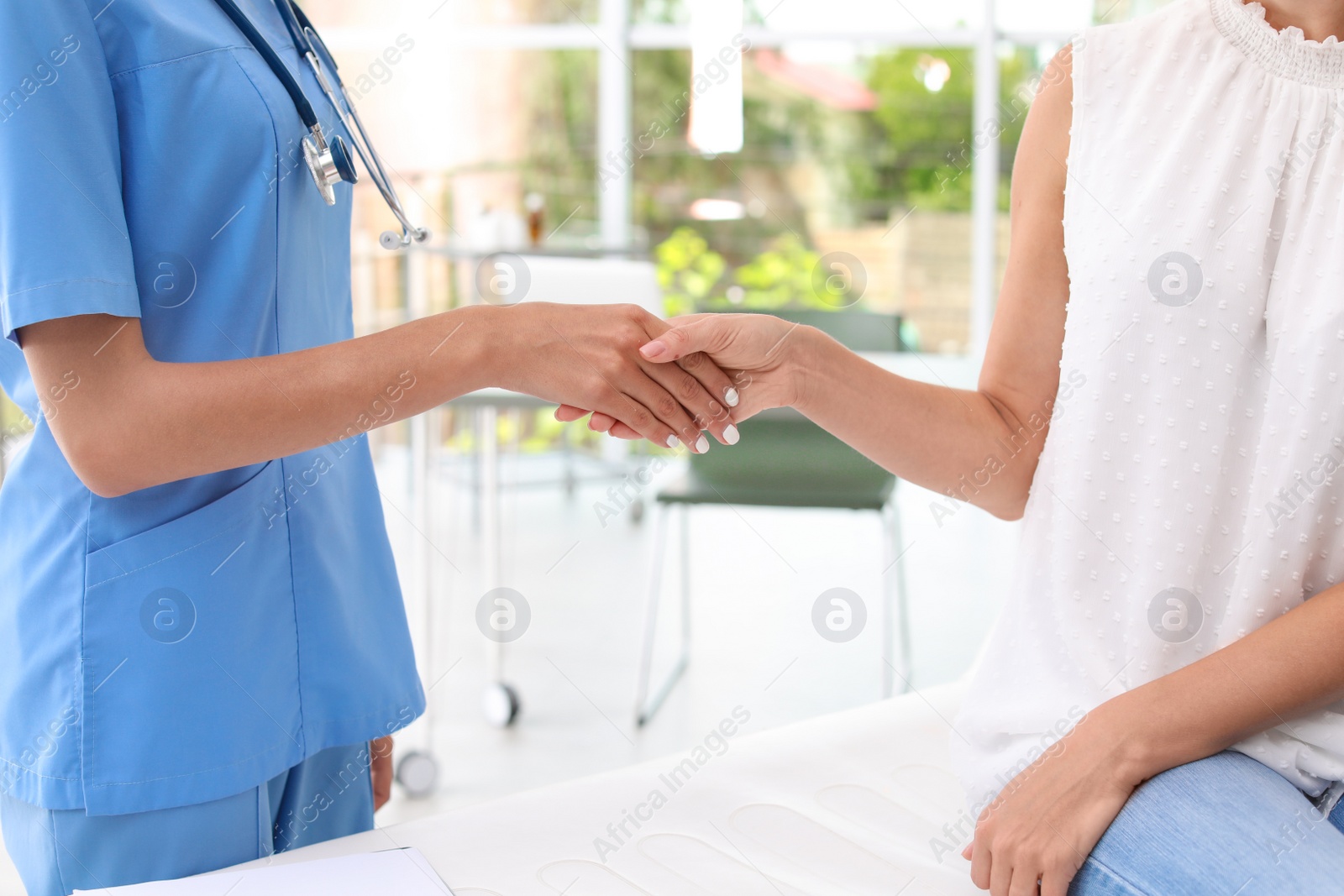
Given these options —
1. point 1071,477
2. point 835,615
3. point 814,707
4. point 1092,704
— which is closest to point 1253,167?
point 1071,477

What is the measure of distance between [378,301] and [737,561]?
7.58 feet

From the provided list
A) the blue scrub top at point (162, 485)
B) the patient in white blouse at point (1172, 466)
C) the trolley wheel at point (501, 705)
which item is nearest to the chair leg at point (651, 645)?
the trolley wheel at point (501, 705)

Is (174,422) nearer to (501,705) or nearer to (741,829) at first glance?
(741,829)

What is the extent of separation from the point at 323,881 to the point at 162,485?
1.17 feet

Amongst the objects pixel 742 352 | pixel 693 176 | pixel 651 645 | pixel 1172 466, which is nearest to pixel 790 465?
pixel 651 645

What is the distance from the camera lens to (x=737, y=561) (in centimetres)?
409

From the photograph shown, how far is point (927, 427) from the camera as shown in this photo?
1089 mm

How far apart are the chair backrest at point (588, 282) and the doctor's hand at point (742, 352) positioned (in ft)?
4.31

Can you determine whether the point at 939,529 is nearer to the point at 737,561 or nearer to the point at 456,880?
the point at 737,561

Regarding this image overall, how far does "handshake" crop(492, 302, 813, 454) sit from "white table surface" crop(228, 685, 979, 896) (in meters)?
0.38

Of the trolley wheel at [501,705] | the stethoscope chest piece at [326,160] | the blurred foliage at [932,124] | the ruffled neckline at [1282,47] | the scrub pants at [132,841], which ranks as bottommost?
the trolley wheel at [501,705]

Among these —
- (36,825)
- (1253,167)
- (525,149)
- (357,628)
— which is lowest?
(36,825)

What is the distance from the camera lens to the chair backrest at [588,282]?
250cm

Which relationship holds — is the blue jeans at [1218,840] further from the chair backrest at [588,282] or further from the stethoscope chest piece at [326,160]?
the chair backrest at [588,282]
